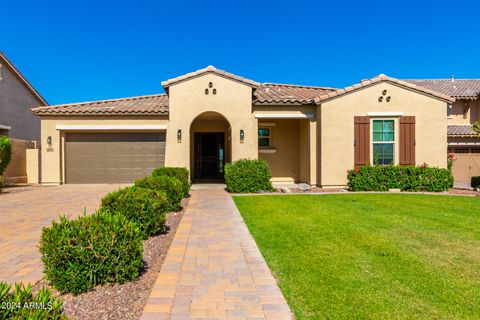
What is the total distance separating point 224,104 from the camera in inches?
573

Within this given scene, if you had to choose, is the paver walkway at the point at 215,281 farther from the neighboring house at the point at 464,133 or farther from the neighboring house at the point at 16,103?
the neighboring house at the point at 464,133

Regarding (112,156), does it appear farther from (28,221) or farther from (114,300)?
(114,300)

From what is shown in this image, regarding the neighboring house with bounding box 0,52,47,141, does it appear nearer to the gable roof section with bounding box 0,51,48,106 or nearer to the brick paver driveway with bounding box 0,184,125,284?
the gable roof section with bounding box 0,51,48,106

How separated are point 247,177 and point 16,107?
1839cm

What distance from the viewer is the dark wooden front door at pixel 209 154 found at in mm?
17766

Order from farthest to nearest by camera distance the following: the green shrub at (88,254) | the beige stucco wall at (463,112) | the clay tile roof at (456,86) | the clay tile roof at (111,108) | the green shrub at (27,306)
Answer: the beige stucco wall at (463,112), the clay tile roof at (456,86), the clay tile roof at (111,108), the green shrub at (88,254), the green shrub at (27,306)

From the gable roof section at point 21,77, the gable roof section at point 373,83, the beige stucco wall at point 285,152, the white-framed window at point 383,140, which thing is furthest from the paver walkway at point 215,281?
the gable roof section at point 21,77

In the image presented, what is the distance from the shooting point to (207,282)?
4012mm

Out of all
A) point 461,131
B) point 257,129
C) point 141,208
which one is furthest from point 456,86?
point 141,208

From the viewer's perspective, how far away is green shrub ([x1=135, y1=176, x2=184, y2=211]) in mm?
8461

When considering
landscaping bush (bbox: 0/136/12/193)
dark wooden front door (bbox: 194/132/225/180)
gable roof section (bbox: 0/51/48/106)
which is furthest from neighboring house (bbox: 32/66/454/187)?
gable roof section (bbox: 0/51/48/106)

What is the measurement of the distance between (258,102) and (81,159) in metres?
9.61

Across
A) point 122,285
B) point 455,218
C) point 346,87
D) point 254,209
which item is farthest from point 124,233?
point 346,87

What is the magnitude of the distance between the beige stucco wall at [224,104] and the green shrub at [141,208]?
8.37 meters
